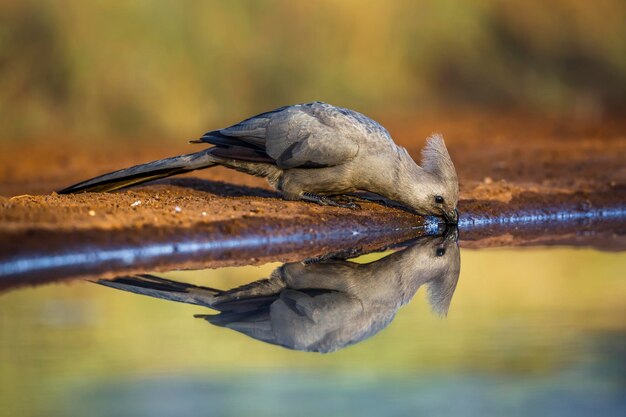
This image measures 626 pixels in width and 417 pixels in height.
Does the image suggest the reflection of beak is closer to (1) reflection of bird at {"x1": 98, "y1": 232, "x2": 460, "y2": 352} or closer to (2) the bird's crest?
(2) the bird's crest

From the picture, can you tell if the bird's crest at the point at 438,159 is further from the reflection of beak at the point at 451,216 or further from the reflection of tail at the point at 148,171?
the reflection of tail at the point at 148,171

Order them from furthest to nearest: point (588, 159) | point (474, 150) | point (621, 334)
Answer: point (474, 150) < point (588, 159) < point (621, 334)

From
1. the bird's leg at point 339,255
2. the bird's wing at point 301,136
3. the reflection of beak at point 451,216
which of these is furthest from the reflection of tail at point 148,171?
the reflection of beak at point 451,216

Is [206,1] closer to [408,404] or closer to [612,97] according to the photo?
[612,97]

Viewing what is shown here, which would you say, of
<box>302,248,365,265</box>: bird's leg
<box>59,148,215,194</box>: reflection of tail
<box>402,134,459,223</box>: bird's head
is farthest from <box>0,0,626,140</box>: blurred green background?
<box>302,248,365,265</box>: bird's leg

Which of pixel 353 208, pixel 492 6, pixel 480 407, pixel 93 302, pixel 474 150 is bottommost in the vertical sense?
pixel 480 407

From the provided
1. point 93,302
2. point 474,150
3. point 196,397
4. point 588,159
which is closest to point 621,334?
point 196,397
